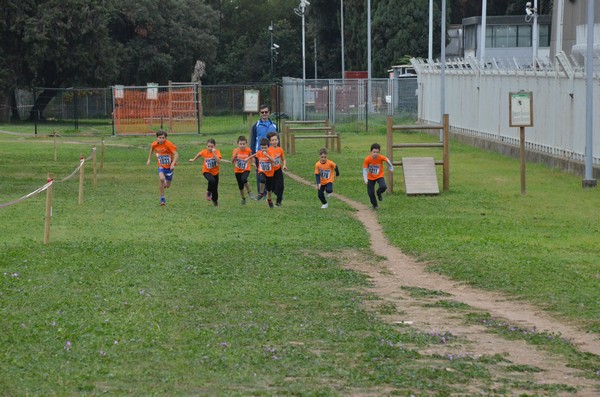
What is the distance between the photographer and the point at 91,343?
1036cm

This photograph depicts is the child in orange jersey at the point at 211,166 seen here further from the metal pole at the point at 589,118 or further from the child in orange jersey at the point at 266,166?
the metal pole at the point at 589,118

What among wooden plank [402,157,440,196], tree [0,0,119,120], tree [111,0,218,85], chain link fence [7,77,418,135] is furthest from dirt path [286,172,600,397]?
tree [111,0,218,85]

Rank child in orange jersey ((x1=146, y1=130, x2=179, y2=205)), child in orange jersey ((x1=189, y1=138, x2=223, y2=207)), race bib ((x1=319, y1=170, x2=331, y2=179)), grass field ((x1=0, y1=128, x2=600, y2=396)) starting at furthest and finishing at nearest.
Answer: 1. child in orange jersey ((x1=146, y1=130, x2=179, y2=205))
2. child in orange jersey ((x1=189, y1=138, x2=223, y2=207))
3. race bib ((x1=319, y1=170, x2=331, y2=179))
4. grass field ((x1=0, y1=128, x2=600, y2=396))

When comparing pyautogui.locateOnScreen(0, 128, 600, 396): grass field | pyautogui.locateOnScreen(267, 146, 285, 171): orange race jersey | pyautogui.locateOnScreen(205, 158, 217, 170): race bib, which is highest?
pyautogui.locateOnScreen(267, 146, 285, 171): orange race jersey

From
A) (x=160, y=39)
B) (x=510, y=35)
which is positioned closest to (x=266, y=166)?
(x=160, y=39)

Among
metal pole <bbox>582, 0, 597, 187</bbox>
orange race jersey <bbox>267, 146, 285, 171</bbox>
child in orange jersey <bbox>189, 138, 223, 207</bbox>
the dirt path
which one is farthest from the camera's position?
metal pole <bbox>582, 0, 597, 187</bbox>

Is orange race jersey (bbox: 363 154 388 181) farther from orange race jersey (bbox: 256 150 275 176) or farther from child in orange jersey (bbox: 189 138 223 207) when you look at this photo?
child in orange jersey (bbox: 189 138 223 207)

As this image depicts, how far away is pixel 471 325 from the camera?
11711 mm

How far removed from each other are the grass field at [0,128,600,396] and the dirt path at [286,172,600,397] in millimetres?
255

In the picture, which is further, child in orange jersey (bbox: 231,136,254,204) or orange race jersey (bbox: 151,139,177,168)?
orange race jersey (bbox: 151,139,177,168)

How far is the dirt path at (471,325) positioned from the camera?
31.5 feet

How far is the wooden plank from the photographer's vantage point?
2583 cm

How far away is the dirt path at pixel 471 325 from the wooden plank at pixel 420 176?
27.8 feet

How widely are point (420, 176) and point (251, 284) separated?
12.6 m
